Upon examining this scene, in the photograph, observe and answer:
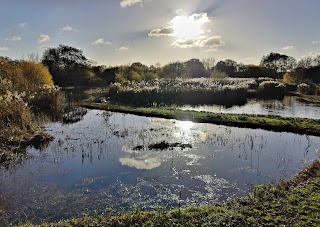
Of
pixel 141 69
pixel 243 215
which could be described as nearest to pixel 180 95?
pixel 243 215

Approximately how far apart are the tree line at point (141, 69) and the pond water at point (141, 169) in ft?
149

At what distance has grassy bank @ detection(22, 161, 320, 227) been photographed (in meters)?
5.85

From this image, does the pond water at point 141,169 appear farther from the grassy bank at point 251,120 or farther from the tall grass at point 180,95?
the tall grass at point 180,95

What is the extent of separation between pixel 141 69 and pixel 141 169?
201 ft

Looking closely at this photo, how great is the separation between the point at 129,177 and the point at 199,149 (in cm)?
397

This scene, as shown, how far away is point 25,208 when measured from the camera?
710 centimetres

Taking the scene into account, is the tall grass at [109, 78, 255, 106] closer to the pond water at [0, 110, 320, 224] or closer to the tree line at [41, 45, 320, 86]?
the pond water at [0, 110, 320, 224]

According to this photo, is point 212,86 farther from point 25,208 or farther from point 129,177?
point 25,208

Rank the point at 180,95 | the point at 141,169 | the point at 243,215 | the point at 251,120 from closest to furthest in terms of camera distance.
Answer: the point at 243,215
the point at 141,169
the point at 251,120
the point at 180,95

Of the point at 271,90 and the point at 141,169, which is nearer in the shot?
the point at 141,169

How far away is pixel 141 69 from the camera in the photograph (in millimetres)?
69688

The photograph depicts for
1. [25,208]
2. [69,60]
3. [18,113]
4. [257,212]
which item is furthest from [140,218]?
[69,60]

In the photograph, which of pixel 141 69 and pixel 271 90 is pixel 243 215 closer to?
pixel 271 90

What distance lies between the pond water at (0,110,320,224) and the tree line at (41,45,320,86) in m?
45.3
